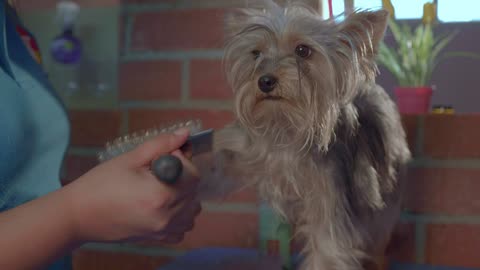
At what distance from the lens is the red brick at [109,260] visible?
3.00 feet

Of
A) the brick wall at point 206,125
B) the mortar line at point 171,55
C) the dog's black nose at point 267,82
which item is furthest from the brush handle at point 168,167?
the mortar line at point 171,55

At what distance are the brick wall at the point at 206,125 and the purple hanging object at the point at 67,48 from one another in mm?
54

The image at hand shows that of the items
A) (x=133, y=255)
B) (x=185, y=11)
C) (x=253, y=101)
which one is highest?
(x=185, y=11)

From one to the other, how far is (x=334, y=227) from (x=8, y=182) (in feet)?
1.04

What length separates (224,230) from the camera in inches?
33.4

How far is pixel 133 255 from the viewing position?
3.01 feet

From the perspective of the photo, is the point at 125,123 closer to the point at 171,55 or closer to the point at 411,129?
the point at 171,55

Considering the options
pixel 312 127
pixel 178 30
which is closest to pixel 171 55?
pixel 178 30

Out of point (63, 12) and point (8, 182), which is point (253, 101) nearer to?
A: point (8, 182)

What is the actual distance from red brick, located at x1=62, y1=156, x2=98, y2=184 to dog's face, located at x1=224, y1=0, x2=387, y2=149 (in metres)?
0.38

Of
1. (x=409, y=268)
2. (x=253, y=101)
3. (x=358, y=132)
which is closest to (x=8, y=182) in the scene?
(x=253, y=101)

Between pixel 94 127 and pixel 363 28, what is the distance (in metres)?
0.50

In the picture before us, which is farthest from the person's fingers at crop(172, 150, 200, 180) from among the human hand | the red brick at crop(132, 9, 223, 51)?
the red brick at crop(132, 9, 223, 51)

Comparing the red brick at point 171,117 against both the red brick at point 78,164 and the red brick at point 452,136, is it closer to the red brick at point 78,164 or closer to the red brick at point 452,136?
the red brick at point 78,164
